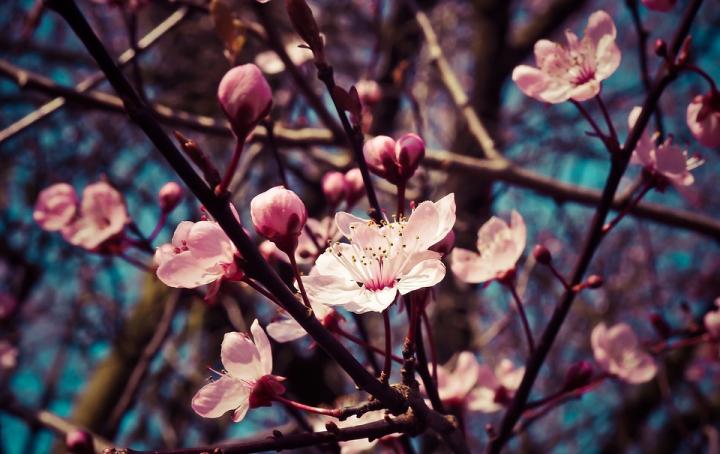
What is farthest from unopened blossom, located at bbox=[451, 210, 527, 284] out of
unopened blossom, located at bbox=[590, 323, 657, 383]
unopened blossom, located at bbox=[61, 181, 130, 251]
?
unopened blossom, located at bbox=[61, 181, 130, 251]

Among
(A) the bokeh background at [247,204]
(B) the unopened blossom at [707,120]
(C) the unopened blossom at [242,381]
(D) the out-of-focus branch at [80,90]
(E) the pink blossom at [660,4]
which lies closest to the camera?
(C) the unopened blossom at [242,381]

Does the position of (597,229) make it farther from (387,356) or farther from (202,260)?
(202,260)

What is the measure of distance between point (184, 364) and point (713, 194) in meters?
4.63

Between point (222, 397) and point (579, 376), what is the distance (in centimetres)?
59

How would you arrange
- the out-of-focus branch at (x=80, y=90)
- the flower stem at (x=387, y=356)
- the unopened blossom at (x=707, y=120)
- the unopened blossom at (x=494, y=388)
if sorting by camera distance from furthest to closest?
the out-of-focus branch at (x=80, y=90) < the unopened blossom at (x=494, y=388) < the unopened blossom at (x=707, y=120) < the flower stem at (x=387, y=356)

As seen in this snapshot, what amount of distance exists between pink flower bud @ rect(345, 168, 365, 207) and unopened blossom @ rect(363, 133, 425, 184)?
0.24m

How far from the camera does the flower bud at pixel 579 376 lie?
986 mm

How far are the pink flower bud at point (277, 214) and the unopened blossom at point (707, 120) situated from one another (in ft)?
2.20

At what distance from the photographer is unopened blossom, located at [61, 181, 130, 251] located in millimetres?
1237

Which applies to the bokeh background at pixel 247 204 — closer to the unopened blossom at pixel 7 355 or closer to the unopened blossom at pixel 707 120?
the unopened blossom at pixel 7 355

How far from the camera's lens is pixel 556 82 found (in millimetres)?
1031

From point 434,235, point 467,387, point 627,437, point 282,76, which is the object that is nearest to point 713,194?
point 627,437

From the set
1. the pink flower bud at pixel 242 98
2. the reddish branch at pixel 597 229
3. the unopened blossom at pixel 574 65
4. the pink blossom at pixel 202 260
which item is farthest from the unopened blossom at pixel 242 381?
the unopened blossom at pixel 574 65

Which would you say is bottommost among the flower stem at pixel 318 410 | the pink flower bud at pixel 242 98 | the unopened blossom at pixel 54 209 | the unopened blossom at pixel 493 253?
the flower stem at pixel 318 410
